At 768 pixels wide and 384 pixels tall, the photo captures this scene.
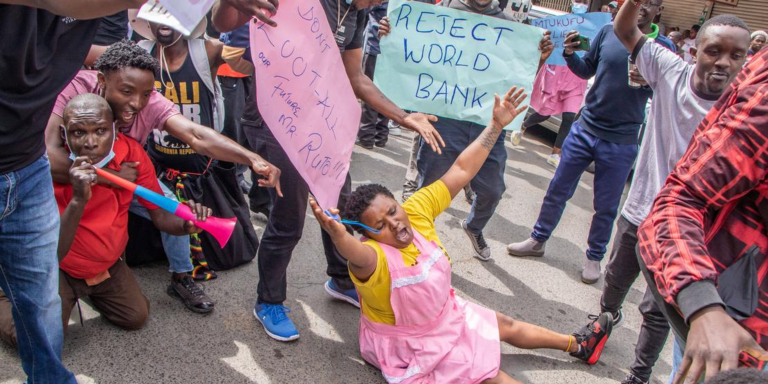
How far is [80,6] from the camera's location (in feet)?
4.69

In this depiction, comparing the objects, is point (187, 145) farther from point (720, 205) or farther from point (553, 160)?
point (553, 160)

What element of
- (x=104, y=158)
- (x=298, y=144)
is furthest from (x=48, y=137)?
(x=298, y=144)

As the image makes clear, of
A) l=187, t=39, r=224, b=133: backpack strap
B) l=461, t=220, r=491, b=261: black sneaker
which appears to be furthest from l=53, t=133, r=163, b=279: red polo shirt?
l=461, t=220, r=491, b=261: black sneaker

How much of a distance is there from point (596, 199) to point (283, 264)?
2.15 metres

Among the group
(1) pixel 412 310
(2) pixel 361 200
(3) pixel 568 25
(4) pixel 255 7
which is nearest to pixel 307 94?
(4) pixel 255 7

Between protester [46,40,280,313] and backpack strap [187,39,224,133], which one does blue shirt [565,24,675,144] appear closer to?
backpack strap [187,39,224,133]

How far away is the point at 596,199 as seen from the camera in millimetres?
3947

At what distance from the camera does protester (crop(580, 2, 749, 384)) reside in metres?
2.72

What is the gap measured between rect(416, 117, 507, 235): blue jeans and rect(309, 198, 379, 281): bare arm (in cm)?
123

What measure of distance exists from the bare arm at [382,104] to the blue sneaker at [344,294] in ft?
3.28

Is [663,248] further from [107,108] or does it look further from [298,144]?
[107,108]

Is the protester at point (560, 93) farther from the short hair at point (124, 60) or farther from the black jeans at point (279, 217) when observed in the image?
the short hair at point (124, 60)

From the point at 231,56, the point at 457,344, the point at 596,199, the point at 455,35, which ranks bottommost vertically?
the point at 457,344

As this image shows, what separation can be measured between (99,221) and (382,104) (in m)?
1.40
